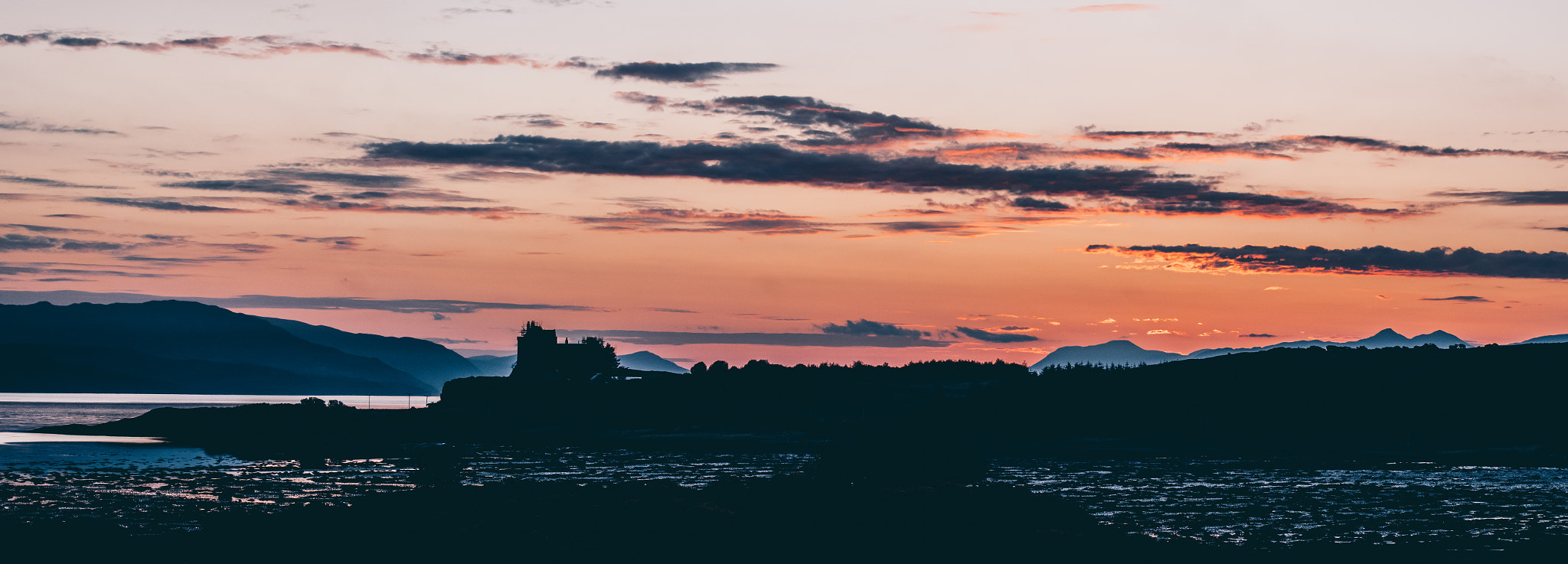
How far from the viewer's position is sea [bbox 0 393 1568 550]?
48.5 meters

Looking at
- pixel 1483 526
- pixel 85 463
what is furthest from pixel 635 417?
pixel 1483 526

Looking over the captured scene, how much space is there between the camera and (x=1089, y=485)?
7031 centimetres

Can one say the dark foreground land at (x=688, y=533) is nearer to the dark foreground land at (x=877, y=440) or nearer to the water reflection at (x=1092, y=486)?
the dark foreground land at (x=877, y=440)

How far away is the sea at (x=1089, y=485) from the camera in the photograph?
48.5 m

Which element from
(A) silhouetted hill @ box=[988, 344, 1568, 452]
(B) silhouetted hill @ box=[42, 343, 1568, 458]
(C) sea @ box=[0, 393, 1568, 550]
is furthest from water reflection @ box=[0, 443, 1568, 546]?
(A) silhouetted hill @ box=[988, 344, 1568, 452]

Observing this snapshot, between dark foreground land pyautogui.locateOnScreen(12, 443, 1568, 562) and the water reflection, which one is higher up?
dark foreground land pyautogui.locateOnScreen(12, 443, 1568, 562)

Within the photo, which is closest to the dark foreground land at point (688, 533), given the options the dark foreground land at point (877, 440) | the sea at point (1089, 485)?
the dark foreground land at point (877, 440)

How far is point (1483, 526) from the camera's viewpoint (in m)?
48.3

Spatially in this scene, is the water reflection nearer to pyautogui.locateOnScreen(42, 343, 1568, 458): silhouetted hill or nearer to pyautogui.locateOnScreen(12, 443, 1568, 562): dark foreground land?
pyautogui.locateOnScreen(12, 443, 1568, 562): dark foreground land

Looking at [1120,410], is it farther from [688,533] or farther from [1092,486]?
[688,533]

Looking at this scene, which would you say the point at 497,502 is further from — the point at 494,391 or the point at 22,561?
the point at 494,391

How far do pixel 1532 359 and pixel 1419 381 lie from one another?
17015 mm

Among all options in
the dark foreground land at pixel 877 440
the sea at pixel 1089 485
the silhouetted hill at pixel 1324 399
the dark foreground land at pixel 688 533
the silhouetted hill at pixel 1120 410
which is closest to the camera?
the dark foreground land at pixel 688 533

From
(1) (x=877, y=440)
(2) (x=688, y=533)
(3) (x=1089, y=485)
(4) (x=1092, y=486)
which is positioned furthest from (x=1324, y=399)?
(2) (x=688, y=533)
